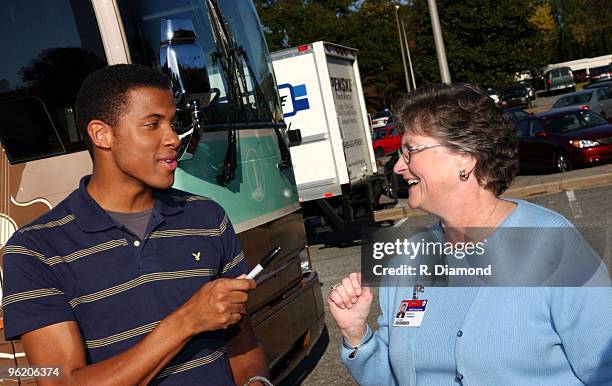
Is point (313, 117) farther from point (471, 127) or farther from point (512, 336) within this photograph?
point (512, 336)

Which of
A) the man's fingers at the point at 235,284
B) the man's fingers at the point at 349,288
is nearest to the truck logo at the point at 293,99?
the man's fingers at the point at 349,288

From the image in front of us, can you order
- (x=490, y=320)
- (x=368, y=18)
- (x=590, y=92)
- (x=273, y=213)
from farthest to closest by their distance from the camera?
(x=368, y=18) < (x=590, y=92) < (x=273, y=213) < (x=490, y=320)

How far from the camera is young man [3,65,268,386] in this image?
2256mm

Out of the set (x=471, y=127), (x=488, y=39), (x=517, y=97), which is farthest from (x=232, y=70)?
(x=517, y=97)

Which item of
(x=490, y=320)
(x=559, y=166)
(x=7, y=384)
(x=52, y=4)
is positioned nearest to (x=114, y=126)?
(x=490, y=320)

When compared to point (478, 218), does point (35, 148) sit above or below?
above

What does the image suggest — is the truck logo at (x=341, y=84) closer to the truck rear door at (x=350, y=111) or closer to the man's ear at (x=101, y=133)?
the truck rear door at (x=350, y=111)

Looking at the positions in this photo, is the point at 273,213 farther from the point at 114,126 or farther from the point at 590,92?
the point at 590,92

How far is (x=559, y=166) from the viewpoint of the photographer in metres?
17.9

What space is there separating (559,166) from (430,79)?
29602 millimetres

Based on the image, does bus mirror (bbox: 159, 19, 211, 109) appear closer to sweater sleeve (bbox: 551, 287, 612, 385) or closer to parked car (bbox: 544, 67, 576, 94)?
sweater sleeve (bbox: 551, 287, 612, 385)

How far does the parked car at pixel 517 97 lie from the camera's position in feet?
156

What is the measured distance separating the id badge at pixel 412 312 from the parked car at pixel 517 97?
46.5 m

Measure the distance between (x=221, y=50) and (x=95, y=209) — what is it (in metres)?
3.10
